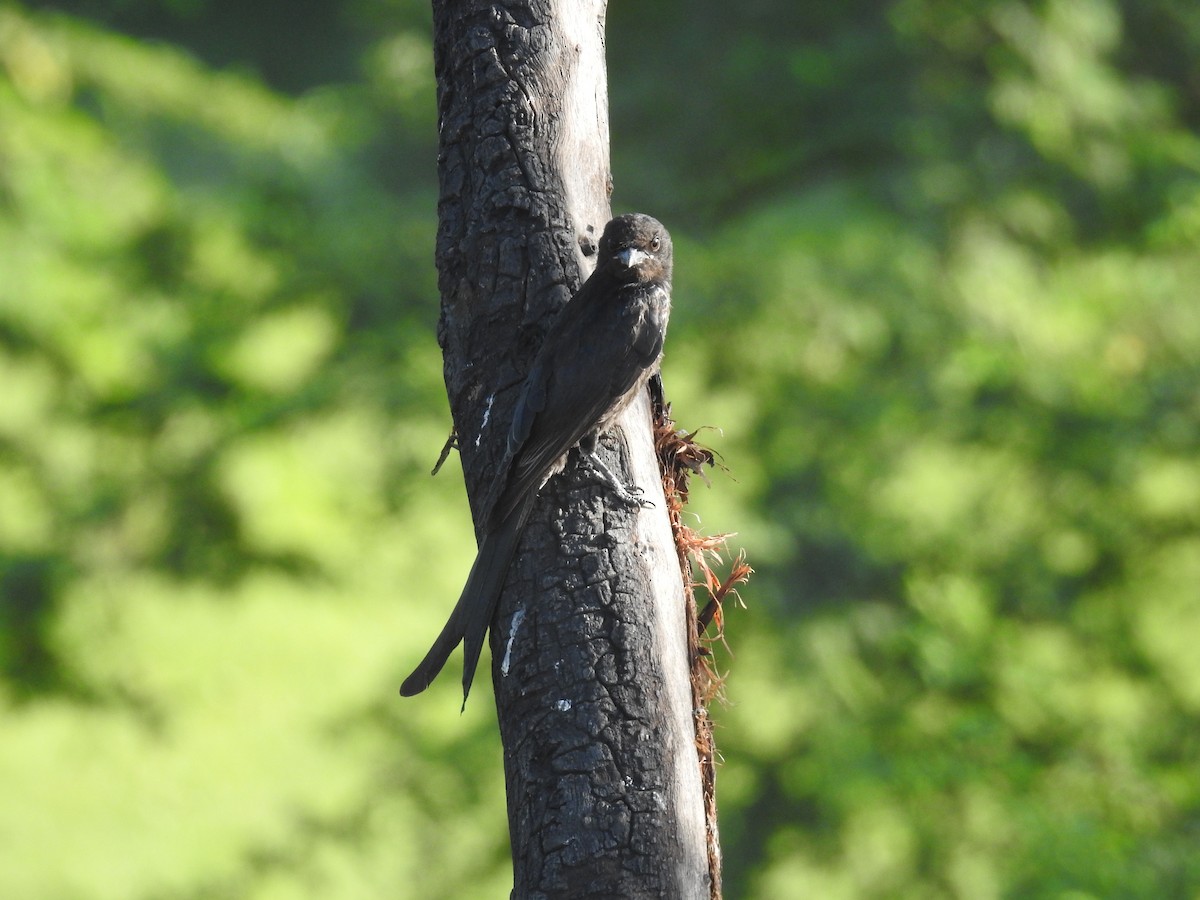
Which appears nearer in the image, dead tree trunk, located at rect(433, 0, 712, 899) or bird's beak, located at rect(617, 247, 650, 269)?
dead tree trunk, located at rect(433, 0, 712, 899)

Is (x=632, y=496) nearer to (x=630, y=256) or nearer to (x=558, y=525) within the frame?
(x=558, y=525)

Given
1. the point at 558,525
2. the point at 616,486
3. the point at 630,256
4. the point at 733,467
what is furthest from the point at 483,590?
the point at 733,467

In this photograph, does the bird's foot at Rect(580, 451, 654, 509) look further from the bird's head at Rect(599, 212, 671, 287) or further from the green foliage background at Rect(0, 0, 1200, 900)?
the green foliage background at Rect(0, 0, 1200, 900)

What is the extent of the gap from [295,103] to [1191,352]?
5531 mm

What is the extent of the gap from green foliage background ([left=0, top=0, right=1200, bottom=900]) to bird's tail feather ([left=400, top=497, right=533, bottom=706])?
3.31 metres

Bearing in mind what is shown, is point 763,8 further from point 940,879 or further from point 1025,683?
point 940,879

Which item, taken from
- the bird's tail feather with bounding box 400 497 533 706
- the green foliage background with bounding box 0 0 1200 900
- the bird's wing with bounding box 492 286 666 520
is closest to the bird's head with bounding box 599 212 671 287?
the bird's wing with bounding box 492 286 666 520

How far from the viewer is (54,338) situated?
6.06m

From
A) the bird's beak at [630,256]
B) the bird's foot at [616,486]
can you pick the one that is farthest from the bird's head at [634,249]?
the bird's foot at [616,486]

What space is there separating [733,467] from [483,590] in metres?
3.91

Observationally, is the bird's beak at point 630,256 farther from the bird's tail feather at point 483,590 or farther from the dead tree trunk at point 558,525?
the bird's tail feather at point 483,590

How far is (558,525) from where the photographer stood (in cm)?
242

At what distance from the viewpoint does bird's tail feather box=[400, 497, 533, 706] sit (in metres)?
2.40

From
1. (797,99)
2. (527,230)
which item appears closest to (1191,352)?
(797,99)
